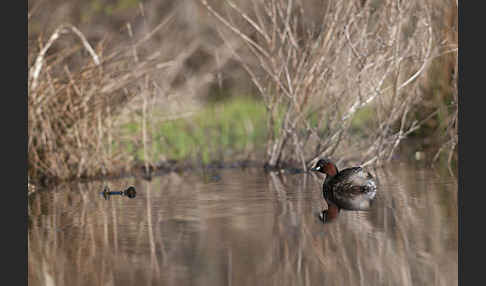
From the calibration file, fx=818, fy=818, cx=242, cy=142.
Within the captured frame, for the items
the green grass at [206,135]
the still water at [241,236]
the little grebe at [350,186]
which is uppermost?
the green grass at [206,135]

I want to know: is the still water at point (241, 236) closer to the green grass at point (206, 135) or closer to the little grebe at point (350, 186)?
the little grebe at point (350, 186)

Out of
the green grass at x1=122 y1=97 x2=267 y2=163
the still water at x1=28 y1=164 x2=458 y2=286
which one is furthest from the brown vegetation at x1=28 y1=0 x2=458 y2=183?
the still water at x1=28 y1=164 x2=458 y2=286

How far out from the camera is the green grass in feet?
42.3

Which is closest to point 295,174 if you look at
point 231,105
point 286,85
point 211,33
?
point 286,85

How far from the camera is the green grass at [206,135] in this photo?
42.3 ft

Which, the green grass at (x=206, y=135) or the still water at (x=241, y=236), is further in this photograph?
the green grass at (x=206, y=135)

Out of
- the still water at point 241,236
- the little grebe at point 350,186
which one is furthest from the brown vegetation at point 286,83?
the little grebe at point 350,186

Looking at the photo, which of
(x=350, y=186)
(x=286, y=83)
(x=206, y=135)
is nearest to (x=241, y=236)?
(x=350, y=186)

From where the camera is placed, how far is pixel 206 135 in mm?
13234

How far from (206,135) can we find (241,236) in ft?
21.3

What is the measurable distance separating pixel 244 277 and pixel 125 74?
6.23 meters

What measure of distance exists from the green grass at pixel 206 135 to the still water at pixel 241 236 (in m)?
2.40

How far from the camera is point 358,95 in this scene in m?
10.9

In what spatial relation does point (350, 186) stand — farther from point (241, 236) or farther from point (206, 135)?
point (206, 135)
